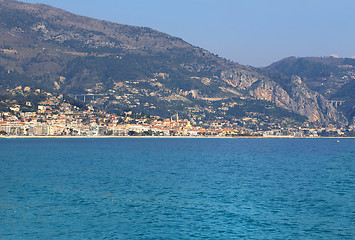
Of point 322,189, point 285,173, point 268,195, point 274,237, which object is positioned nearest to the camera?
point 274,237

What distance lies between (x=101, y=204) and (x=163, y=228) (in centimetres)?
1059

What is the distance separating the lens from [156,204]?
45.6 m

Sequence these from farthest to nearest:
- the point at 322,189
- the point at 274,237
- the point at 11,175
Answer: the point at 11,175 < the point at 322,189 < the point at 274,237

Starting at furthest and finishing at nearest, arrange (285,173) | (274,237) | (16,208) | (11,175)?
(285,173), (11,175), (16,208), (274,237)

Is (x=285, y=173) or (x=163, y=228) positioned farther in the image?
(x=285, y=173)

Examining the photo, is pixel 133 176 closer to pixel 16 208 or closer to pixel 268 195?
pixel 268 195

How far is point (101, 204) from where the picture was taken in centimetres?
4503

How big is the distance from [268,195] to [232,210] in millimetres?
10103

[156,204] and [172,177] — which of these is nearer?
[156,204]

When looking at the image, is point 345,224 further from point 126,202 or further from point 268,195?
point 126,202

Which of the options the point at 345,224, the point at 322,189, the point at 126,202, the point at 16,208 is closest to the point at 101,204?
the point at 126,202

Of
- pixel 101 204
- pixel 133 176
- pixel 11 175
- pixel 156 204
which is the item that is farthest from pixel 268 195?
pixel 11 175

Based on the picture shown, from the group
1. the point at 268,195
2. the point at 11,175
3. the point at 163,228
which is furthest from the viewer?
the point at 11,175

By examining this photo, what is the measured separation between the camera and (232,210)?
42969 mm
